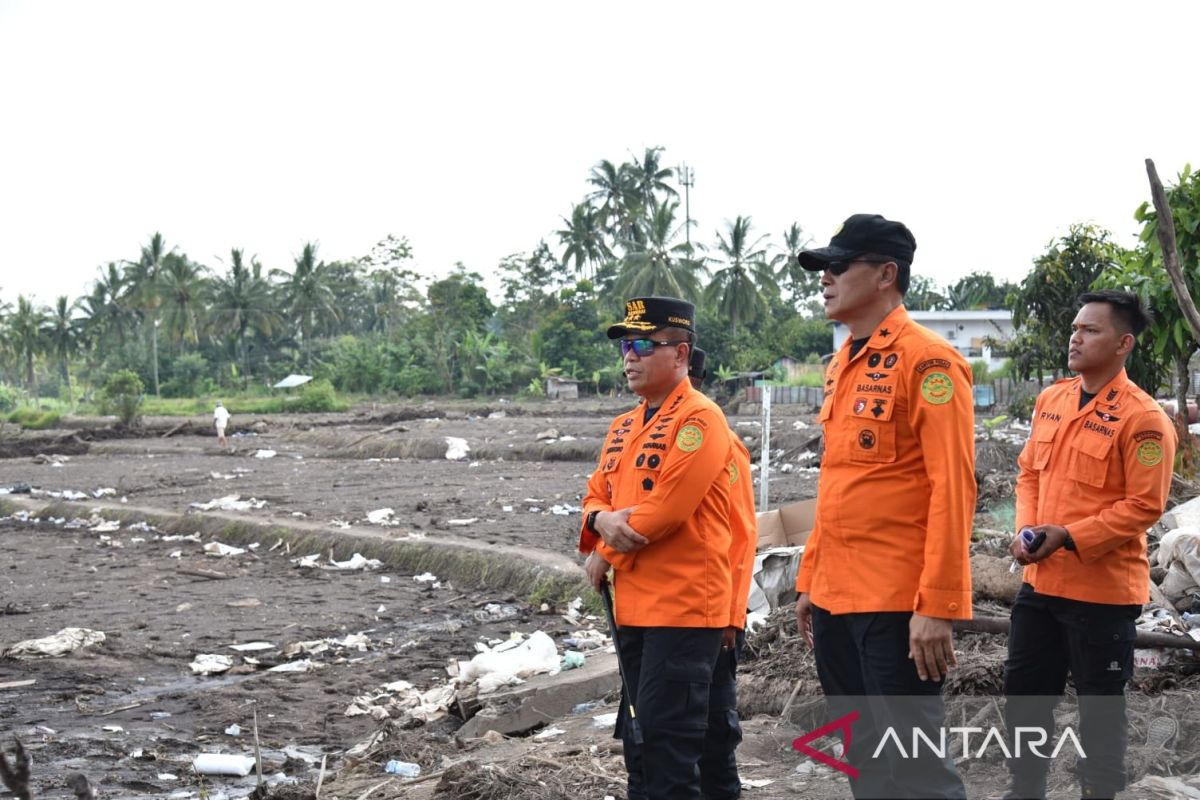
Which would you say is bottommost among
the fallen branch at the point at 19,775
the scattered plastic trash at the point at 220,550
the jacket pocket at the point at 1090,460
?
the scattered plastic trash at the point at 220,550

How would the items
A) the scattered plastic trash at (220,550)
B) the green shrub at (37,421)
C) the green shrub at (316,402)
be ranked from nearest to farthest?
the scattered plastic trash at (220,550), the green shrub at (37,421), the green shrub at (316,402)

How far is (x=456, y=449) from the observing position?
24500 millimetres

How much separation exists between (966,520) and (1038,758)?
1099 millimetres

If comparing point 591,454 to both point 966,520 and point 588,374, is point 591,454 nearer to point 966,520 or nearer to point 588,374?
point 966,520

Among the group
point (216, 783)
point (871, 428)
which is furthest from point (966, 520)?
point (216, 783)

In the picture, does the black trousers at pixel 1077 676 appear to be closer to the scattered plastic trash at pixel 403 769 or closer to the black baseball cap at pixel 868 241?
the black baseball cap at pixel 868 241

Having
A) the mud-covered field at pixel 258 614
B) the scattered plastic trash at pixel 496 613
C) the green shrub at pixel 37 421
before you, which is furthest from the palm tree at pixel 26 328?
the scattered plastic trash at pixel 496 613

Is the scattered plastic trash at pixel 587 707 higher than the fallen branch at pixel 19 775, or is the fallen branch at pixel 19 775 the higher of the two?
the fallen branch at pixel 19 775

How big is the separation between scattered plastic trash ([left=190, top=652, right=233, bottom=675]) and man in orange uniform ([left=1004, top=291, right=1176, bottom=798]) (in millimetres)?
5869

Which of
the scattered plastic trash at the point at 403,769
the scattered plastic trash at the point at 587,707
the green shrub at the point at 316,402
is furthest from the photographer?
the green shrub at the point at 316,402

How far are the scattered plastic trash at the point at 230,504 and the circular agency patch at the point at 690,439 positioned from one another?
1264cm

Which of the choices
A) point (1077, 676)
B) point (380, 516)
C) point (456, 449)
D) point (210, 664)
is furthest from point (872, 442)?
point (456, 449)

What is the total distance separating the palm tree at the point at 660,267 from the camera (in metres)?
46.3

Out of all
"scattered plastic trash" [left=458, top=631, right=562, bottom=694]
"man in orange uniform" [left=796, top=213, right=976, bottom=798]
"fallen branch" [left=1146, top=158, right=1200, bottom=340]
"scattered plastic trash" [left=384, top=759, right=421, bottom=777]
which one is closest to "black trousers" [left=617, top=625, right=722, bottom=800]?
"man in orange uniform" [left=796, top=213, right=976, bottom=798]
